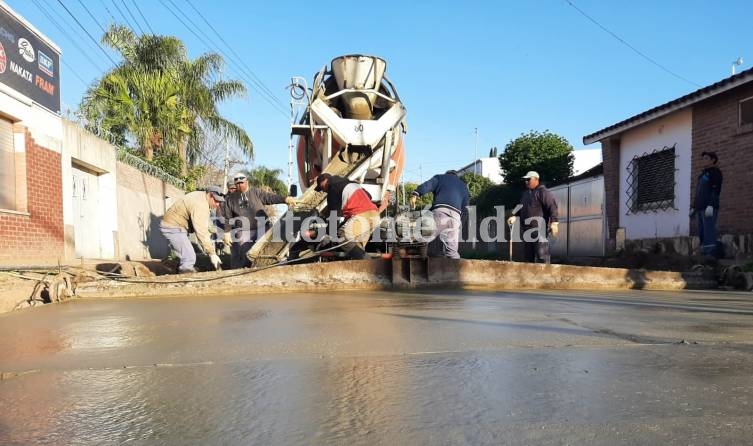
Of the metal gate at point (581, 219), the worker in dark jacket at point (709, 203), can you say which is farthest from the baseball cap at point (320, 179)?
the metal gate at point (581, 219)

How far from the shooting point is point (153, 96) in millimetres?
17172

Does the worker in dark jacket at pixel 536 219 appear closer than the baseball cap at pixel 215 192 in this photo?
No

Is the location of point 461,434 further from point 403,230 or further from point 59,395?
point 403,230

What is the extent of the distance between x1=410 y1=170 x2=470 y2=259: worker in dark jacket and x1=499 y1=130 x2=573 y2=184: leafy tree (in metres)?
13.3

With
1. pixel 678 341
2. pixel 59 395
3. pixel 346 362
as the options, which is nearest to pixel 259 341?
pixel 346 362

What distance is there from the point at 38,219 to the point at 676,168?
11.7 m

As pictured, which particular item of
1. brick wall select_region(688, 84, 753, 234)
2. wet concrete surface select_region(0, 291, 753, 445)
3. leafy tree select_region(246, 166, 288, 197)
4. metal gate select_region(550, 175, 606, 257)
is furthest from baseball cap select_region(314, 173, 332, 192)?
leafy tree select_region(246, 166, 288, 197)

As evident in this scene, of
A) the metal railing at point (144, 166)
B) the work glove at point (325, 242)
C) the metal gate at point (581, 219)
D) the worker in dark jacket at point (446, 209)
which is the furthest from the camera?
the metal railing at point (144, 166)

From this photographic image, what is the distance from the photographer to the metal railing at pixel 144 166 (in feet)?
43.8

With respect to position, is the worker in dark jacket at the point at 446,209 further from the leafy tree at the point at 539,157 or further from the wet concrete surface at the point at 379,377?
the leafy tree at the point at 539,157

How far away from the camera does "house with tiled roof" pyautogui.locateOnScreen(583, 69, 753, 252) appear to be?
895 centimetres

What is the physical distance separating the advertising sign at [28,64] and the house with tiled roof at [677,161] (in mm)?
11387

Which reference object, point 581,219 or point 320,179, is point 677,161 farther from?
point 320,179

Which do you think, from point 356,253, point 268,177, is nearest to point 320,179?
point 356,253
